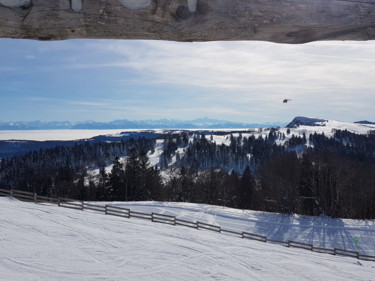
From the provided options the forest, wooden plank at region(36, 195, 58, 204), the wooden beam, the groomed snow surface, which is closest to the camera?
the wooden beam

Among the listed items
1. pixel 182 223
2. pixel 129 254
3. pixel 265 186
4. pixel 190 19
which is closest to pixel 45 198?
pixel 182 223

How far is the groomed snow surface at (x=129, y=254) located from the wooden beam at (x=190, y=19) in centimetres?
1173

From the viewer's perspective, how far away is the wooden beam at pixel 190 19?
1657mm

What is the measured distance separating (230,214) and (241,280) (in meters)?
22.2

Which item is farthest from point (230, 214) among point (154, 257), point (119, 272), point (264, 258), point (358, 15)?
point (358, 15)

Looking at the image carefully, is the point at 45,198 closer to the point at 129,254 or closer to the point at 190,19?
the point at 129,254

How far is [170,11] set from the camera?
173 cm

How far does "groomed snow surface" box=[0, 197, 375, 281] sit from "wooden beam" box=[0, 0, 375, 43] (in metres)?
11.7

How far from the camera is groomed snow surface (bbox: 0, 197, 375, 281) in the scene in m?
12.6

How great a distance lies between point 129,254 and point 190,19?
14.5m

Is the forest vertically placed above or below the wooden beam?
below

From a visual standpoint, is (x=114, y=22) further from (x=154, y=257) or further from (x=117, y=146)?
(x=117, y=146)


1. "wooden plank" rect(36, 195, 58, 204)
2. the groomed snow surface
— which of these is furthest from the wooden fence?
the groomed snow surface

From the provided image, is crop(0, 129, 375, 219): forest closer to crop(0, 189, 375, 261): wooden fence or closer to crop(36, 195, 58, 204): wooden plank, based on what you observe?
crop(0, 189, 375, 261): wooden fence
